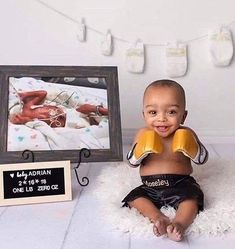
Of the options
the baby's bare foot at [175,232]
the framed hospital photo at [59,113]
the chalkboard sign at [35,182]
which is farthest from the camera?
the framed hospital photo at [59,113]

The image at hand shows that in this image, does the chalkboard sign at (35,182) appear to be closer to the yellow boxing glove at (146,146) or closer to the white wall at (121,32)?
the yellow boxing glove at (146,146)

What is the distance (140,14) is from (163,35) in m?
0.15

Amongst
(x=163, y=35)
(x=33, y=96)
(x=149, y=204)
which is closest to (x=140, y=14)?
(x=163, y=35)

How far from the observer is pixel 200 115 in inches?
71.5

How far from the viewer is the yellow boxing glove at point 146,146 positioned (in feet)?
3.30

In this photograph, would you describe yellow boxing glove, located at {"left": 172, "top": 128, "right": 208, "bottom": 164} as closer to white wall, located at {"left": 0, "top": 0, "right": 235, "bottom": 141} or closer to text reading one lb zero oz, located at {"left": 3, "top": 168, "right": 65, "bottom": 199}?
text reading one lb zero oz, located at {"left": 3, "top": 168, "right": 65, "bottom": 199}

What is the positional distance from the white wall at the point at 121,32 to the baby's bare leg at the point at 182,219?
2.90ft

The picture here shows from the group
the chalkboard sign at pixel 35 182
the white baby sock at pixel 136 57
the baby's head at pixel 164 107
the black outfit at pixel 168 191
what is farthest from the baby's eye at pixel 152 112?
the white baby sock at pixel 136 57

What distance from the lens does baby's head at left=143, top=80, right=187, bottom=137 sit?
1.04 meters

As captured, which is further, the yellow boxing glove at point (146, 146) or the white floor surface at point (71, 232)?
the yellow boxing glove at point (146, 146)

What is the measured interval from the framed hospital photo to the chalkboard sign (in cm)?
12

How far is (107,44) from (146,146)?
2.74ft

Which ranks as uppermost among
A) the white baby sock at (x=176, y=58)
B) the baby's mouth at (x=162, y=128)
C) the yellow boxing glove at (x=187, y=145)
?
the white baby sock at (x=176, y=58)

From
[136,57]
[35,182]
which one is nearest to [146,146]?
[35,182]
